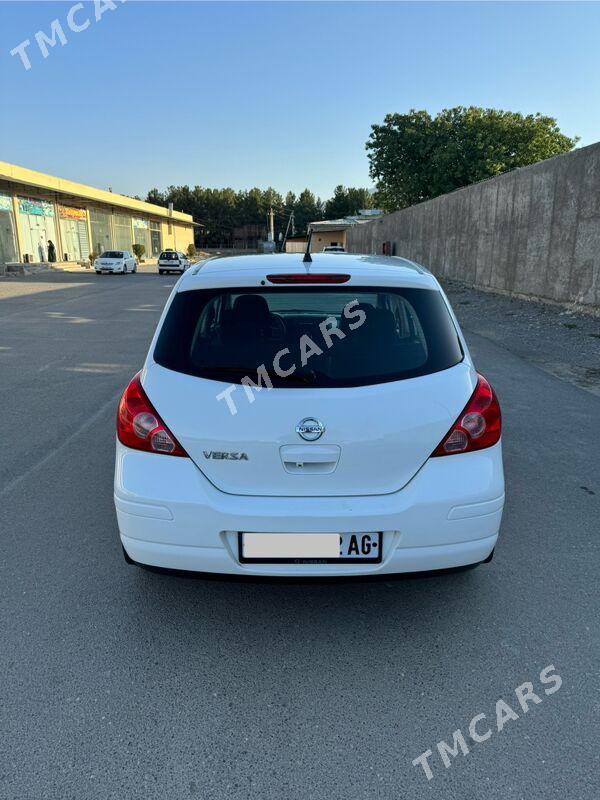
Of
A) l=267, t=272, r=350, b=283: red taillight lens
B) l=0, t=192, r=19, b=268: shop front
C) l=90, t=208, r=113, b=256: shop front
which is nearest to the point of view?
l=267, t=272, r=350, b=283: red taillight lens

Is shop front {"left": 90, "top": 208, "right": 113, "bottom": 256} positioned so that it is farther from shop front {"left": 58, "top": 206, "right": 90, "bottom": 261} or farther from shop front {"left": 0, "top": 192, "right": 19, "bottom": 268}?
shop front {"left": 0, "top": 192, "right": 19, "bottom": 268}

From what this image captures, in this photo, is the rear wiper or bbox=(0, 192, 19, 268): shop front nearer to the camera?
the rear wiper

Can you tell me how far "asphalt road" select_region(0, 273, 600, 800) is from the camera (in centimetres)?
199

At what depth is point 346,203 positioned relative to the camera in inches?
5064

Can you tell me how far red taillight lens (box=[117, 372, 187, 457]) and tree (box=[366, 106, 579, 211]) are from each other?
133ft

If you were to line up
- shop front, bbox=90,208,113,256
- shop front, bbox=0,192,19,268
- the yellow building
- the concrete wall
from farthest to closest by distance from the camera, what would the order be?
shop front, bbox=90,208,113,256, the yellow building, shop front, bbox=0,192,19,268, the concrete wall

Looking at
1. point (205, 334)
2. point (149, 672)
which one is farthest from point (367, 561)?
point (205, 334)

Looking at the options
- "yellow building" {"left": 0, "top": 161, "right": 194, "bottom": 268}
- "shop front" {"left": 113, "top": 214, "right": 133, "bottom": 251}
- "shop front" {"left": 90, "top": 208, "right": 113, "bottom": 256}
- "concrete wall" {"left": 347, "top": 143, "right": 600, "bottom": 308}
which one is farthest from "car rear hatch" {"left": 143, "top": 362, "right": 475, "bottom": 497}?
"shop front" {"left": 113, "top": 214, "right": 133, "bottom": 251}

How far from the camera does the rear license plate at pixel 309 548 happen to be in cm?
244

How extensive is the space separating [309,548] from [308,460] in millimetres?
360

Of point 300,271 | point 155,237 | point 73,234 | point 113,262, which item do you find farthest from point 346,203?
point 300,271

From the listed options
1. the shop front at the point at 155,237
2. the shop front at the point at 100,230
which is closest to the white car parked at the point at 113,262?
the shop front at the point at 100,230

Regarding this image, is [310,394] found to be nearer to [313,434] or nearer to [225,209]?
[313,434]

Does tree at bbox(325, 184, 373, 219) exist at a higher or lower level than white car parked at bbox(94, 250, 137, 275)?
higher
